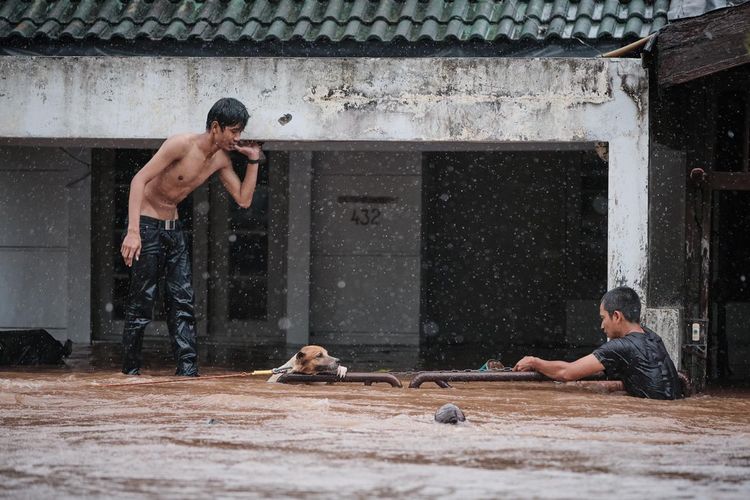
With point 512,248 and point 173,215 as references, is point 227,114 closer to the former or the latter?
point 173,215

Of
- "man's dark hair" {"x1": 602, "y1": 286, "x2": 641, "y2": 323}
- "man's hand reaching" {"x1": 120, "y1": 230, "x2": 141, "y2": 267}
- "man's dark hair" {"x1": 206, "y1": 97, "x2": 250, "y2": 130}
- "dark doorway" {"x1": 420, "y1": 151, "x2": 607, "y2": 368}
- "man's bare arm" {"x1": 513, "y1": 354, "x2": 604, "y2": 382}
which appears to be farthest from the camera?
"dark doorway" {"x1": 420, "y1": 151, "x2": 607, "y2": 368}

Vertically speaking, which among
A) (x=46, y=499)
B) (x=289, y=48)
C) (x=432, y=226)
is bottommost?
(x=46, y=499)

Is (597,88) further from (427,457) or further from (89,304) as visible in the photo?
(89,304)

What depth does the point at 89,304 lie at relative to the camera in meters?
14.6

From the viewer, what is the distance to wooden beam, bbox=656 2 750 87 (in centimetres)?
907

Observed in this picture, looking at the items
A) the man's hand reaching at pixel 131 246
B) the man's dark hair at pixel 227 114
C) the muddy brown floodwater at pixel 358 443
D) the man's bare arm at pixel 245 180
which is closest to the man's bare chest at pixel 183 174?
the man's bare arm at pixel 245 180


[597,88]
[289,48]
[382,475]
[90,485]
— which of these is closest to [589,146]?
[597,88]

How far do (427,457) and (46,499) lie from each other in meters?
1.82

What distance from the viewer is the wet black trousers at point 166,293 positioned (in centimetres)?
955

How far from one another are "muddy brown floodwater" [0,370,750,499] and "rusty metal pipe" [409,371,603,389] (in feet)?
0.49

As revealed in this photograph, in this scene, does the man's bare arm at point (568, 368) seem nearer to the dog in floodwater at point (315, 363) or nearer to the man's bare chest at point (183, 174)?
the dog in floodwater at point (315, 363)

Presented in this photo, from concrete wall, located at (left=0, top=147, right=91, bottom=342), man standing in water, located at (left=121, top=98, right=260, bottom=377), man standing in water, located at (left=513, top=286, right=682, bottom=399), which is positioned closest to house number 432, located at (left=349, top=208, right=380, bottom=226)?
→ concrete wall, located at (left=0, top=147, right=91, bottom=342)

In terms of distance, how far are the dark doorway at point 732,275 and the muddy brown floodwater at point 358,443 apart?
8.87ft

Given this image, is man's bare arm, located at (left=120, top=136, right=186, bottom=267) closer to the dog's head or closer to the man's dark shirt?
the dog's head
